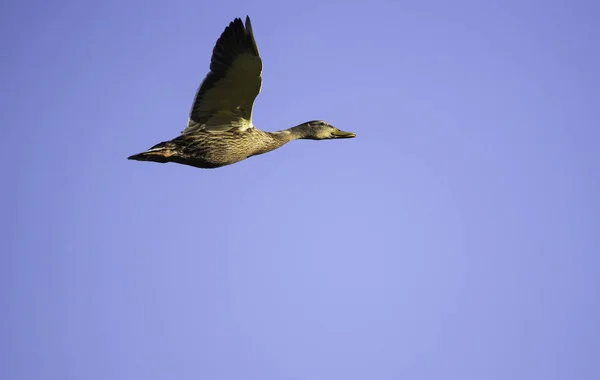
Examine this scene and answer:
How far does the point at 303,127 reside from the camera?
687 inches

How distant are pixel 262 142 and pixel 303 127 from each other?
1787mm

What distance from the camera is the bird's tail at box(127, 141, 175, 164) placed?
14535 millimetres

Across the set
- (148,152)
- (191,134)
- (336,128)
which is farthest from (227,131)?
(336,128)

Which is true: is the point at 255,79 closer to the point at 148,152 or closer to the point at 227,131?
the point at 227,131

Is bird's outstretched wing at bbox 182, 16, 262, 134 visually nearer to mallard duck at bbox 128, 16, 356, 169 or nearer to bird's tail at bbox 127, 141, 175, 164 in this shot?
mallard duck at bbox 128, 16, 356, 169

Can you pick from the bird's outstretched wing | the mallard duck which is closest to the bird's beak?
the mallard duck

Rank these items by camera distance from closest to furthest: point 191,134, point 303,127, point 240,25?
point 240,25 → point 191,134 → point 303,127

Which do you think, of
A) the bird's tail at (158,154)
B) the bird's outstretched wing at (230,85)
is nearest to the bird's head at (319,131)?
the bird's outstretched wing at (230,85)

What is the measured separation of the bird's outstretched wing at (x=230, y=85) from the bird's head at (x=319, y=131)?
7.12ft

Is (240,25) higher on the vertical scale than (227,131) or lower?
higher

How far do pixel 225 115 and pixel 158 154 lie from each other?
1.55 m

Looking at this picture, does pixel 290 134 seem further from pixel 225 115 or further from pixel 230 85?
pixel 230 85

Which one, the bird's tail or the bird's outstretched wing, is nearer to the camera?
the bird's outstretched wing

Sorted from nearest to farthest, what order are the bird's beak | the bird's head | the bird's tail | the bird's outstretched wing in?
the bird's outstretched wing, the bird's tail, the bird's head, the bird's beak
